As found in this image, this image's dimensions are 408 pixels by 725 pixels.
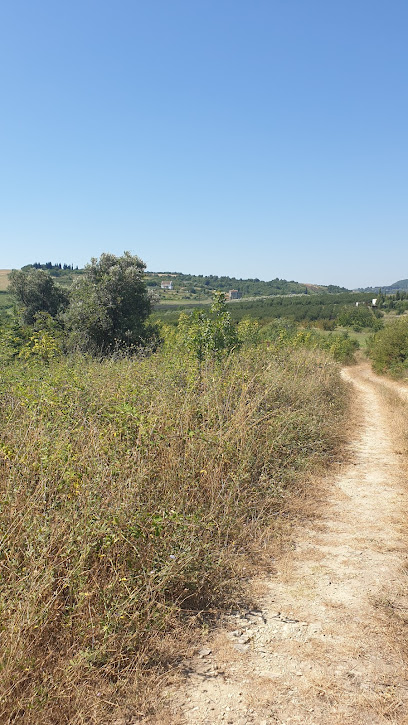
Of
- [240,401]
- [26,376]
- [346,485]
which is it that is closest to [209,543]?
[240,401]

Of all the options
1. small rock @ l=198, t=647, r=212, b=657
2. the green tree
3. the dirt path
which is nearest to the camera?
the dirt path

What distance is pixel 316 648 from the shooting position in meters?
2.87

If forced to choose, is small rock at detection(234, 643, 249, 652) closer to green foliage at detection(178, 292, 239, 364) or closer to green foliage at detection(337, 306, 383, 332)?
green foliage at detection(178, 292, 239, 364)

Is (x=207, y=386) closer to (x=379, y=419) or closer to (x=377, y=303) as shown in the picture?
(x=379, y=419)

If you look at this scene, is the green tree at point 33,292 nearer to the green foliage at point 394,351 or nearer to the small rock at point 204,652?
the green foliage at point 394,351

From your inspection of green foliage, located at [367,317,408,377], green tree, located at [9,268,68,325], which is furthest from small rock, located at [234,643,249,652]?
green tree, located at [9,268,68,325]

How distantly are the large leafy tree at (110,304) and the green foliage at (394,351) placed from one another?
1454 centimetres

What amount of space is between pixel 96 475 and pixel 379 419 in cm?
936

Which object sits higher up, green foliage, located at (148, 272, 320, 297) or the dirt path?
green foliage, located at (148, 272, 320, 297)

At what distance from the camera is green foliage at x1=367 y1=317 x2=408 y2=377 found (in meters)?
24.6

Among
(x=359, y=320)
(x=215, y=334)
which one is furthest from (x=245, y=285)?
(x=215, y=334)

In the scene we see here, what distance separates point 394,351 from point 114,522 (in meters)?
25.9

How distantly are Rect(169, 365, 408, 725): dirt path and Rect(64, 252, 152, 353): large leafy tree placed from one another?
15.6 m

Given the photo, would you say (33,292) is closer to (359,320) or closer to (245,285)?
(359,320)
